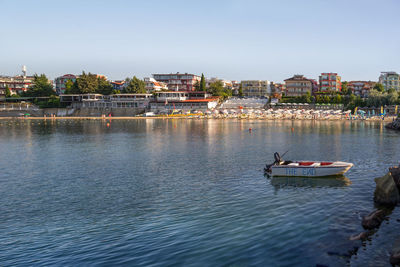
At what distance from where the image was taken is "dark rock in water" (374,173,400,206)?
22.9 meters

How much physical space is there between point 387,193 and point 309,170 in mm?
8864

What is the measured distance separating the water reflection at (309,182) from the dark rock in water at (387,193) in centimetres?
534

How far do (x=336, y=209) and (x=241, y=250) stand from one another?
30.6 feet

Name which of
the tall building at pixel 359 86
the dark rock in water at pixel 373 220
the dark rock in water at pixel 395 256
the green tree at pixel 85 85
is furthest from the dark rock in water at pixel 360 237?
the tall building at pixel 359 86

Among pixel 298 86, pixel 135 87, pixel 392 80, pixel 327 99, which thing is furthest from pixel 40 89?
pixel 392 80

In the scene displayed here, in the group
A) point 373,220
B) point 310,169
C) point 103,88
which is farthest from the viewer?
point 103,88

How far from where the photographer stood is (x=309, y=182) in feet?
99.5

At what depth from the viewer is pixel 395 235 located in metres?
17.9

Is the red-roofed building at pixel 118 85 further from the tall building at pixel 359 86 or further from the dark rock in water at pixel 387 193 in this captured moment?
the dark rock in water at pixel 387 193

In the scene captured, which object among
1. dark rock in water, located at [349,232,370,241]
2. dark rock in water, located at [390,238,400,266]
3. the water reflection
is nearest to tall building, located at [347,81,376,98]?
the water reflection

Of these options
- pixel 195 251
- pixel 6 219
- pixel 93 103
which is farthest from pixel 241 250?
pixel 93 103

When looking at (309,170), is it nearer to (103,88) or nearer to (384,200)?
(384,200)

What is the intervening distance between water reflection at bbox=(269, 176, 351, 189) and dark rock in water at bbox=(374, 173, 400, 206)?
534 centimetres

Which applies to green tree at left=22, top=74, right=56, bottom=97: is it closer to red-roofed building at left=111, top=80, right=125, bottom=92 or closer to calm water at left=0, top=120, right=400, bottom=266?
red-roofed building at left=111, top=80, right=125, bottom=92
